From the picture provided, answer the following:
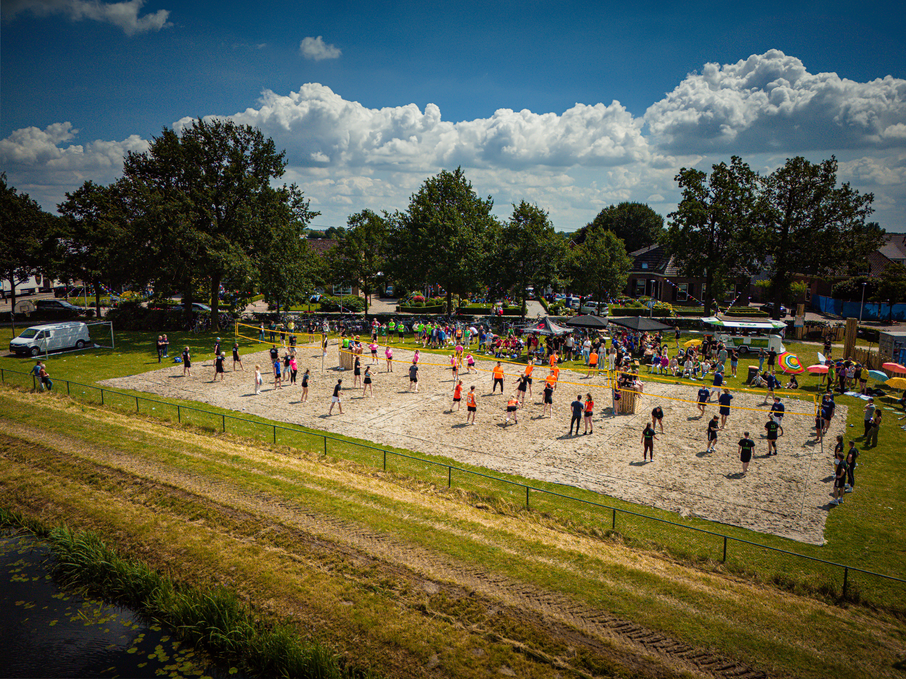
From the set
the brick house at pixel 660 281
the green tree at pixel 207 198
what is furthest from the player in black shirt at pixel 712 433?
the brick house at pixel 660 281

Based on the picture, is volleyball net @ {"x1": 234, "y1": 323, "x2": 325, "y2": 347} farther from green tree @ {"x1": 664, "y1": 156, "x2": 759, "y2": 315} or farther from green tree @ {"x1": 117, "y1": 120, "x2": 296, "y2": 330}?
green tree @ {"x1": 664, "y1": 156, "x2": 759, "y2": 315}

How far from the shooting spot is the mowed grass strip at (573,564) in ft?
32.5

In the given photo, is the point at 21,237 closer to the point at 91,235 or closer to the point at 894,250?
the point at 91,235

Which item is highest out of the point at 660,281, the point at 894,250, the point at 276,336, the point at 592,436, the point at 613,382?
the point at 894,250

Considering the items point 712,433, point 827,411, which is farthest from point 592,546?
point 827,411

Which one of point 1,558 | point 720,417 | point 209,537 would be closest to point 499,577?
point 209,537

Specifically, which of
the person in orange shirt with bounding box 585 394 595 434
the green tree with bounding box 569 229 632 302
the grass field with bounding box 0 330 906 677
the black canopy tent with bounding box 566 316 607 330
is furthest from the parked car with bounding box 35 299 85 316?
the person in orange shirt with bounding box 585 394 595 434

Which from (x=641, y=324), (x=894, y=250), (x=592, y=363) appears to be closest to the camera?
(x=592, y=363)

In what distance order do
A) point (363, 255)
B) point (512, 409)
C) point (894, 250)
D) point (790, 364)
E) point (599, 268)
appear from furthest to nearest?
point (894, 250) < point (599, 268) < point (363, 255) < point (790, 364) < point (512, 409)

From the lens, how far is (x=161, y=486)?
15.7m

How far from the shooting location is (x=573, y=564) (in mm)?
12023

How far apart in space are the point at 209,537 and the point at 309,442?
6.13m

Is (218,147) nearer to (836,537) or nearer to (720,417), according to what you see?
(720,417)

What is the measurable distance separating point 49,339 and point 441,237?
1145 inches
